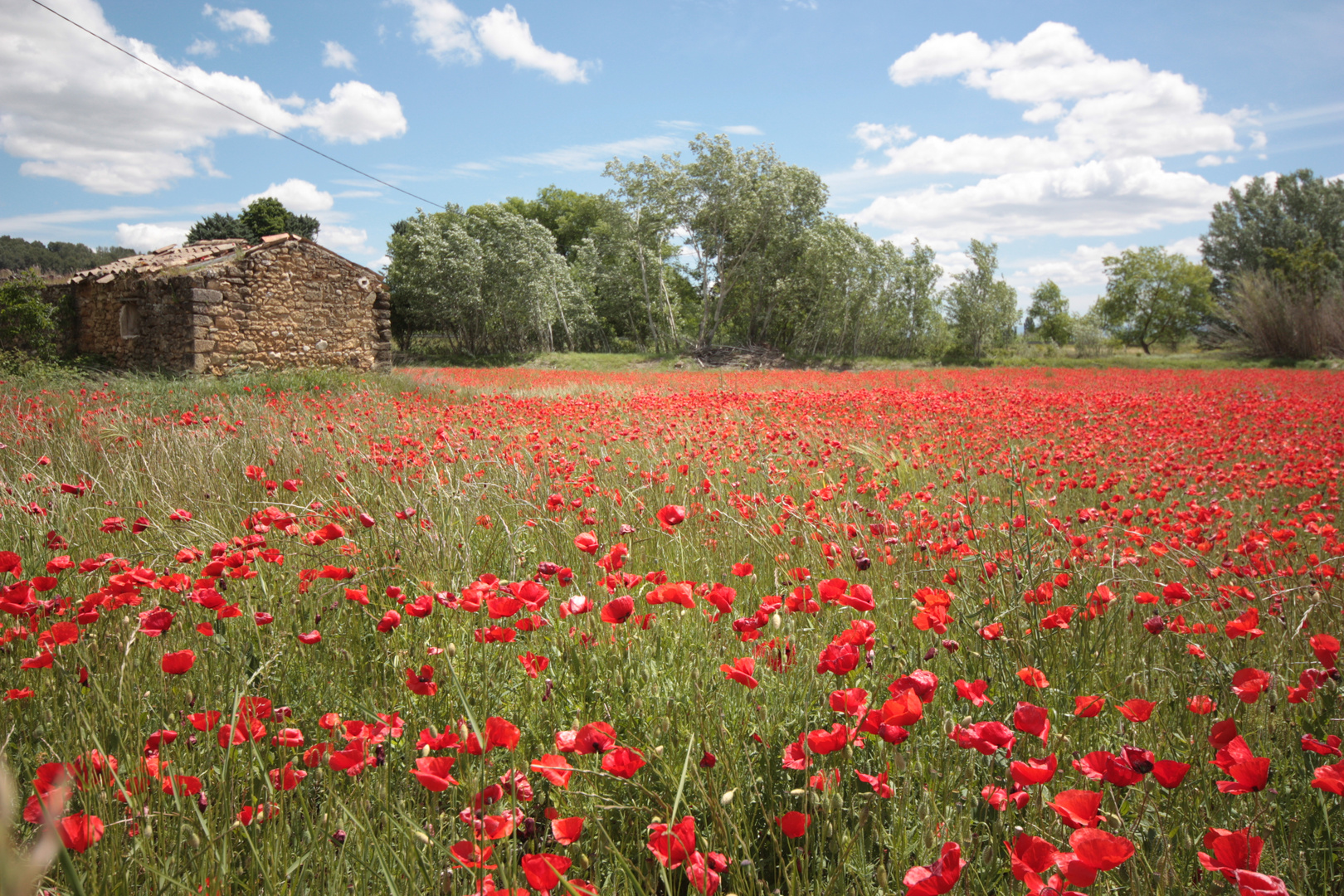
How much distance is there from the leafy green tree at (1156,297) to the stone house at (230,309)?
5544 centimetres

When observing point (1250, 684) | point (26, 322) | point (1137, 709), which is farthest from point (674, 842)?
point (26, 322)

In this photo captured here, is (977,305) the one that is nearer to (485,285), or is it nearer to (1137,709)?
(485,285)

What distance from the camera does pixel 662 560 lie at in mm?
3100

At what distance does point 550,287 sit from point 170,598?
33.5 metres

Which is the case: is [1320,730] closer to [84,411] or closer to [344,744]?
[344,744]

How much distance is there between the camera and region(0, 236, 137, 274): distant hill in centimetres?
4659

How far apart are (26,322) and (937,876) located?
22.6 m

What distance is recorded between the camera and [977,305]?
38906 millimetres

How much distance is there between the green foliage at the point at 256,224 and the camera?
43.0m

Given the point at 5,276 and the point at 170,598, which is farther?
the point at 5,276

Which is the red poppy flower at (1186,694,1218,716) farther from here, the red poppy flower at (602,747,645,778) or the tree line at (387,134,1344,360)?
the tree line at (387,134,1344,360)

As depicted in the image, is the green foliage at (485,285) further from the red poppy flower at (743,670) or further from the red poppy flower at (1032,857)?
the red poppy flower at (1032,857)

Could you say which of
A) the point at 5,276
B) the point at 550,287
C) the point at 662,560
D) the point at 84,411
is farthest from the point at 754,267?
the point at 662,560

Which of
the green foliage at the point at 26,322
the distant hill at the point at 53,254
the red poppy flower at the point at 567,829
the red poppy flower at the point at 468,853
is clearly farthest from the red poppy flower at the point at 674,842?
the distant hill at the point at 53,254
